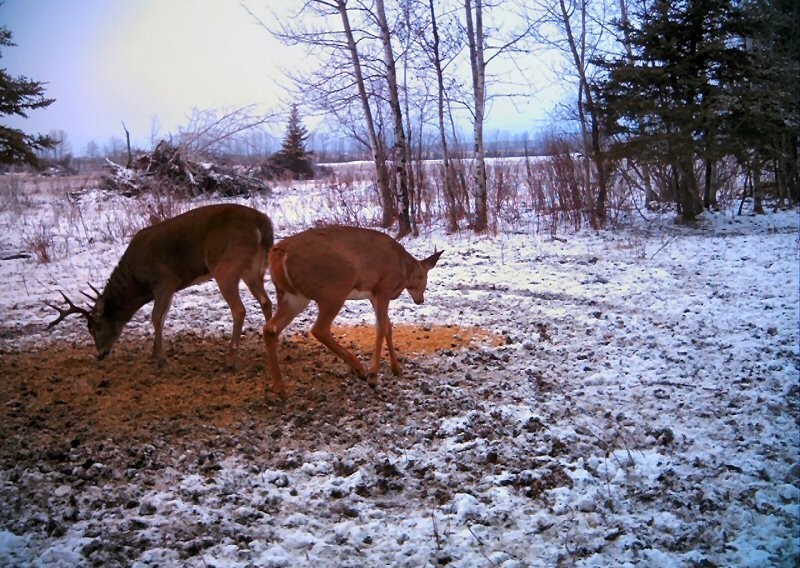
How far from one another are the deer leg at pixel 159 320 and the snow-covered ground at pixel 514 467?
3.24 feet

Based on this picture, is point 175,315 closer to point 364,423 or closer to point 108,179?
point 364,423

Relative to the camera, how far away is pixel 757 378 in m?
5.11

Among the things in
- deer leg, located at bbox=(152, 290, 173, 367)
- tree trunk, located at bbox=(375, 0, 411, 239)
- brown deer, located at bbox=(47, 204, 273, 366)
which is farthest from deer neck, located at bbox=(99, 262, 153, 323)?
tree trunk, located at bbox=(375, 0, 411, 239)

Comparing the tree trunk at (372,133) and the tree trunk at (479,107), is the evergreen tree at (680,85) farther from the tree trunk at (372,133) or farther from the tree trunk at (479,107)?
the tree trunk at (372,133)

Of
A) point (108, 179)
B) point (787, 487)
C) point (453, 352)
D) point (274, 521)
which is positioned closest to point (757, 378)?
point (787, 487)

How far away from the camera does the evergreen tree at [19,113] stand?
592cm

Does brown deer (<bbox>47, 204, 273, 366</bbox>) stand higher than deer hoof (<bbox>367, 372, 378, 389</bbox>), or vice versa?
brown deer (<bbox>47, 204, 273, 366</bbox>)

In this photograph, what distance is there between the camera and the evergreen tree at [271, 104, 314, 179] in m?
28.2

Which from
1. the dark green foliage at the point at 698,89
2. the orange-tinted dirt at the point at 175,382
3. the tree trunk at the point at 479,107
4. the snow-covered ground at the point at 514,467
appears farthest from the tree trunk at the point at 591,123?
the orange-tinted dirt at the point at 175,382

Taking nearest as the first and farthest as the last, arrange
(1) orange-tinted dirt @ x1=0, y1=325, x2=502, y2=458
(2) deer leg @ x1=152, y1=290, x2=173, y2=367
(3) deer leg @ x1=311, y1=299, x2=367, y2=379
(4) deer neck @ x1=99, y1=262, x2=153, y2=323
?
(1) orange-tinted dirt @ x1=0, y1=325, x2=502, y2=458 → (3) deer leg @ x1=311, y1=299, x2=367, y2=379 → (2) deer leg @ x1=152, y1=290, x2=173, y2=367 → (4) deer neck @ x1=99, y1=262, x2=153, y2=323

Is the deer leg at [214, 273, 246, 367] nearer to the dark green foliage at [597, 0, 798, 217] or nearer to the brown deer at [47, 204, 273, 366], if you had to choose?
the brown deer at [47, 204, 273, 366]

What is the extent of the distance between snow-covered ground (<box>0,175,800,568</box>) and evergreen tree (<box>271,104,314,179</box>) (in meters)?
21.4

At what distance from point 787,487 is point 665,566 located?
1054 mm

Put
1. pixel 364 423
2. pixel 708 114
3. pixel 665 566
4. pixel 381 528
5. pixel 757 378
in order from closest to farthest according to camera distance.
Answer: pixel 665 566, pixel 381 528, pixel 364 423, pixel 757 378, pixel 708 114
